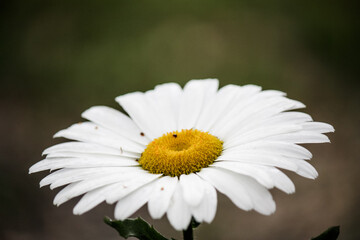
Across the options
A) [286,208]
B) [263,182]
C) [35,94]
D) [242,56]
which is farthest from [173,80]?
[263,182]

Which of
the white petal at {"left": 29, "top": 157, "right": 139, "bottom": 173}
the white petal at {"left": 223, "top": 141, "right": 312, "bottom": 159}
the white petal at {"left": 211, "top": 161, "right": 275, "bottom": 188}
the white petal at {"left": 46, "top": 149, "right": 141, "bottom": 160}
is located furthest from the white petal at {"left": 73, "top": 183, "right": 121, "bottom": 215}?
the white petal at {"left": 223, "top": 141, "right": 312, "bottom": 159}

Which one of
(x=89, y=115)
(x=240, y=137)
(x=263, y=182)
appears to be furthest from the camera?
(x=89, y=115)

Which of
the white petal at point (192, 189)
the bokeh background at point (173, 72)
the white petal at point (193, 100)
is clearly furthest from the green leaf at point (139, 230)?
the bokeh background at point (173, 72)

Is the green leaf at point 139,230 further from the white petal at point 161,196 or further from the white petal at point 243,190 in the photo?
the white petal at point 243,190

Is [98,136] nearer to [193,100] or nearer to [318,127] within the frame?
[193,100]

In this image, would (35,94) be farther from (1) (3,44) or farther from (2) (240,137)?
(2) (240,137)
